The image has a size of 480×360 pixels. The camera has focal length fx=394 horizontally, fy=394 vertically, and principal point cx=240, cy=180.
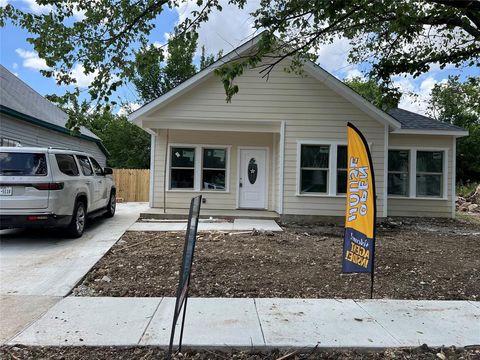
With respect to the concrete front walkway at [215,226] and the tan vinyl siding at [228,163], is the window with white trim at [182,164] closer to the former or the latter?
the tan vinyl siding at [228,163]

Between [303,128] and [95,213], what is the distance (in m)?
6.52

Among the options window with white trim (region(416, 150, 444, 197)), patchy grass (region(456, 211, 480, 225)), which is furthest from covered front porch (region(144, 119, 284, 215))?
patchy grass (region(456, 211, 480, 225))

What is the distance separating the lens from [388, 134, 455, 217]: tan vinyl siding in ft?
44.2

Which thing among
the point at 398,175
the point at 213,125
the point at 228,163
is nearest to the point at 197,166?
the point at 228,163

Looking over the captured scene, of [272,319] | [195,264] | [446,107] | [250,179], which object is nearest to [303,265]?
[195,264]

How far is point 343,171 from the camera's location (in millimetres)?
12359

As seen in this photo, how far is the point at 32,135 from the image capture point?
15.5 m

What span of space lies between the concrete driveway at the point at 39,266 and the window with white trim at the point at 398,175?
352 inches

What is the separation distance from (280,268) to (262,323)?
2.18 metres

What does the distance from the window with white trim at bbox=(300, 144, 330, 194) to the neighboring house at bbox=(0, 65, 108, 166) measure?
7307 mm

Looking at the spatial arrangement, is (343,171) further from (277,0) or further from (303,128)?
(277,0)

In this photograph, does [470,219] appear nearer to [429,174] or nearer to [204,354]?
[429,174]

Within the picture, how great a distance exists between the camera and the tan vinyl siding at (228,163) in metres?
13.3

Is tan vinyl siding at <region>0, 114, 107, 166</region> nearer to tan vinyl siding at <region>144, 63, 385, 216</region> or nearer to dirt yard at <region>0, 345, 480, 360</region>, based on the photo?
tan vinyl siding at <region>144, 63, 385, 216</region>
